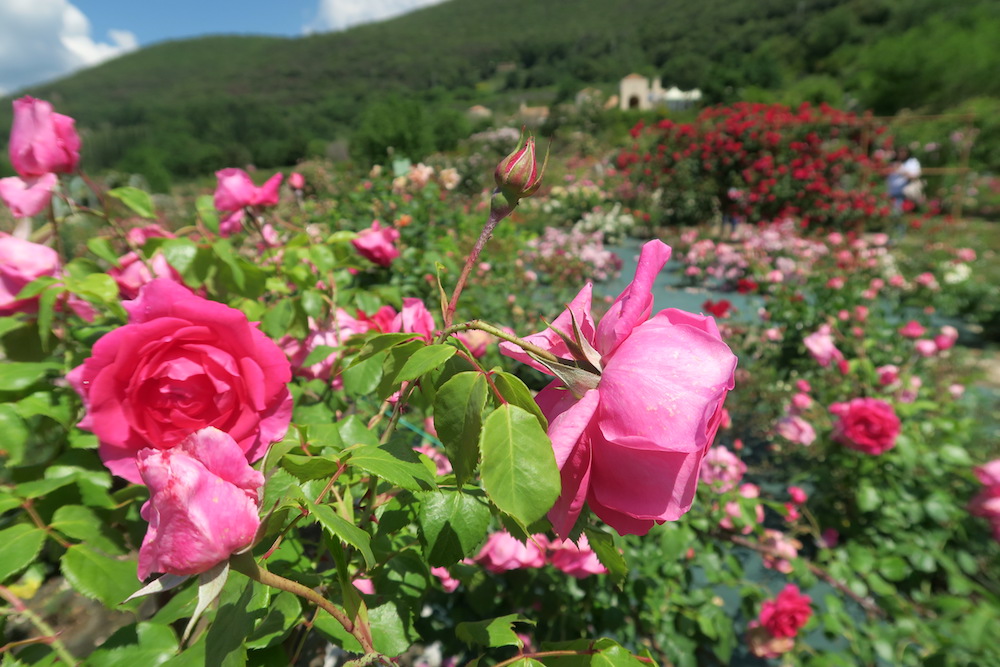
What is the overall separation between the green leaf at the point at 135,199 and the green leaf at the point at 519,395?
62 centimetres

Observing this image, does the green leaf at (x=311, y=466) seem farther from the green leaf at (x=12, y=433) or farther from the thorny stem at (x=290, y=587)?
the green leaf at (x=12, y=433)

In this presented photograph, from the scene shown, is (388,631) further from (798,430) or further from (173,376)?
(798,430)

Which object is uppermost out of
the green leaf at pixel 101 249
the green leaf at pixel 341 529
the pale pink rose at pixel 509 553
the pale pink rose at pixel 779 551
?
the green leaf at pixel 101 249

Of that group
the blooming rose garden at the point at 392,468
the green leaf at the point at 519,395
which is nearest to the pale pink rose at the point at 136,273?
the blooming rose garden at the point at 392,468

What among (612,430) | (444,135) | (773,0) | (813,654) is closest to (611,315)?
(612,430)

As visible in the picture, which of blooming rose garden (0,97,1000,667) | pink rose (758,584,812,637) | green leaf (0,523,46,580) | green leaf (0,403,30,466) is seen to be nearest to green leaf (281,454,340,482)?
blooming rose garden (0,97,1000,667)

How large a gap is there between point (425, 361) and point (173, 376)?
0.18 m

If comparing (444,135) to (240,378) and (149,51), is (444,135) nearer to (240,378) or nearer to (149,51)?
(240,378)

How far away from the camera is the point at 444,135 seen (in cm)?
2127

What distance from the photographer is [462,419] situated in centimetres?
29

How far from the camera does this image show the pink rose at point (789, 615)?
979 millimetres

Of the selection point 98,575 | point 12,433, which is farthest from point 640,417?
point 12,433

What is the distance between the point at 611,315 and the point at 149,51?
347ft

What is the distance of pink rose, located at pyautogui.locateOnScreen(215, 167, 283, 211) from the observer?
2.55 feet
